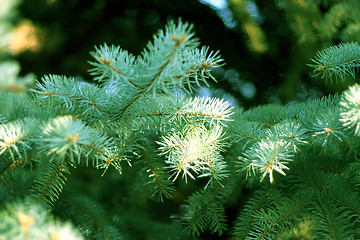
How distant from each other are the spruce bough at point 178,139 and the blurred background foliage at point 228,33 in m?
0.49

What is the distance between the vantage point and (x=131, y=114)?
2.26 ft

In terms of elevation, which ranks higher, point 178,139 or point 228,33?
point 228,33

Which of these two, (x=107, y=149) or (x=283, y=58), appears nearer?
(x=107, y=149)

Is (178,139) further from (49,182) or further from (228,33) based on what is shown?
(228,33)

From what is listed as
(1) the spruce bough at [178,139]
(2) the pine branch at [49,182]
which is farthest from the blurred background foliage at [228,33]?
(2) the pine branch at [49,182]

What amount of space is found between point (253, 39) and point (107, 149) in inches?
37.4

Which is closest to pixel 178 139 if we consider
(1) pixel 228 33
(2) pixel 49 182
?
(2) pixel 49 182

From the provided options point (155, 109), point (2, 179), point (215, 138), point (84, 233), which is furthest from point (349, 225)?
point (2, 179)

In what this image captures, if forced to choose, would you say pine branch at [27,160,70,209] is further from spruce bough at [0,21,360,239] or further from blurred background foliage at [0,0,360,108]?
blurred background foliage at [0,0,360,108]

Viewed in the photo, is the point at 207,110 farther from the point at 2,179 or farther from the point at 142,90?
the point at 2,179

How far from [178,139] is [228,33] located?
1.09 m

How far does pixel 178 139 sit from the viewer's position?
70cm

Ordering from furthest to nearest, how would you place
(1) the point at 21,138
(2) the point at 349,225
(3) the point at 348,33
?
(3) the point at 348,33 → (2) the point at 349,225 → (1) the point at 21,138

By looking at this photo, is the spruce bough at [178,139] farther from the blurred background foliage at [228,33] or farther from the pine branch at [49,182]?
the blurred background foliage at [228,33]
